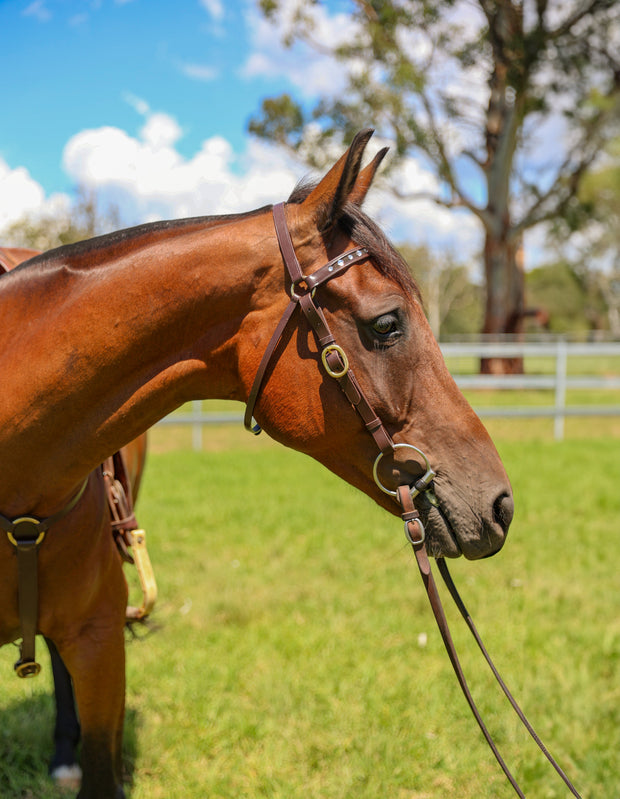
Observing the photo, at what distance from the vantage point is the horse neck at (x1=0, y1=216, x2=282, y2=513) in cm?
168

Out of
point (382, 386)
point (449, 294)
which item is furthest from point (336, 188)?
point (449, 294)

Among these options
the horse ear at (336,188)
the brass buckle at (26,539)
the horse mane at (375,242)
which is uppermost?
the horse ear at (336,188)

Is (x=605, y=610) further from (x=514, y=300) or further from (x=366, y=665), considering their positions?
(x=514, y=300)

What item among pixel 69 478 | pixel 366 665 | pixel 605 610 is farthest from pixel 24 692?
pixel 605 610

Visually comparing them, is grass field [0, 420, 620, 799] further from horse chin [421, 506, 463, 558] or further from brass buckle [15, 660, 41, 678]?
horse chin [421, 506, 463, 558]

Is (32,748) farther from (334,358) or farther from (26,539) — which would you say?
(334,358)

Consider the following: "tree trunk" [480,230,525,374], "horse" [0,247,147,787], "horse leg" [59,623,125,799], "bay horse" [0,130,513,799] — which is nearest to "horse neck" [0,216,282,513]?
"bay horse" [0,130,513,799]

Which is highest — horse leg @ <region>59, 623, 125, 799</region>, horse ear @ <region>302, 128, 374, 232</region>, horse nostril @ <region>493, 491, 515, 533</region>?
horse ear @ <region>302, 128, 374, 232</region>

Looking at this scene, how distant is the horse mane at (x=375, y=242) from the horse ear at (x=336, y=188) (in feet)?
0.14

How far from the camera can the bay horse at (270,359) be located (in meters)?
1.65

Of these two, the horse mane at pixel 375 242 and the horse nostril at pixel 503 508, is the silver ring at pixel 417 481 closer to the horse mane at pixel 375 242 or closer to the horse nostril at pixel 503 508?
the horse nostril at pixel 503 508

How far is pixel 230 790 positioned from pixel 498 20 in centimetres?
2088

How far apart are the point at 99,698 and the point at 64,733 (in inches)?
35.9

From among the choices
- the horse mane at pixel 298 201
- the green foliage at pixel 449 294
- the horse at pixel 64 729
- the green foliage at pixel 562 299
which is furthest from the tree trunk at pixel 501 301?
the green foliage at pixel 562 299
